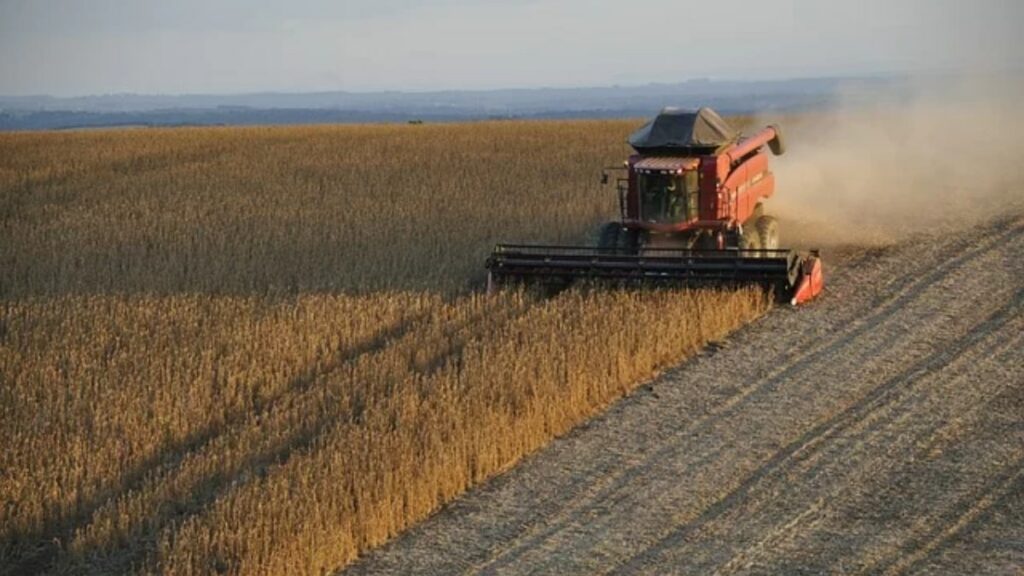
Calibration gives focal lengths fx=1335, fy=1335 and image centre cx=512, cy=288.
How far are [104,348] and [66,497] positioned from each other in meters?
3.66

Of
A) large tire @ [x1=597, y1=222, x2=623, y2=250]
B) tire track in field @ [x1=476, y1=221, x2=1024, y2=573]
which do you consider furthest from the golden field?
large tire @ [x1=597, y1=222, x2=623, y2=250]

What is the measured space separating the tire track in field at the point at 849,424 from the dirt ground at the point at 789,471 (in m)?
0.02

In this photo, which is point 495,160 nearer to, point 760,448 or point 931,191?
point 931,191

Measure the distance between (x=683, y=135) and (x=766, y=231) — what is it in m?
1.41

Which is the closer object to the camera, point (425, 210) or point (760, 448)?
point (760, 448)

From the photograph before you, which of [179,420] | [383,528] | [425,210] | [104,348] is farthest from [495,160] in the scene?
[383,528]

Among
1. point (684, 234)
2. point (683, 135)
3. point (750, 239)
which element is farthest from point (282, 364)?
point (750, 239)

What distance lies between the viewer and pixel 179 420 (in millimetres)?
9141

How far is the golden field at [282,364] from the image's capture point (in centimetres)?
735

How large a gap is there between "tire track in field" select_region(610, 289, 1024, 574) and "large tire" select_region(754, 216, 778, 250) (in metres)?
2.63

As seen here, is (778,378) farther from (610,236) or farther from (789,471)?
(610,236)

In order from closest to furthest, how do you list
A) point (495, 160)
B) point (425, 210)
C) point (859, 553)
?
1. point (859, 553)
2. point (425, 210)
3. point (495, 160)

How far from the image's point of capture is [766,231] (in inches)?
557

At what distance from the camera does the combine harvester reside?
41.1 feet
